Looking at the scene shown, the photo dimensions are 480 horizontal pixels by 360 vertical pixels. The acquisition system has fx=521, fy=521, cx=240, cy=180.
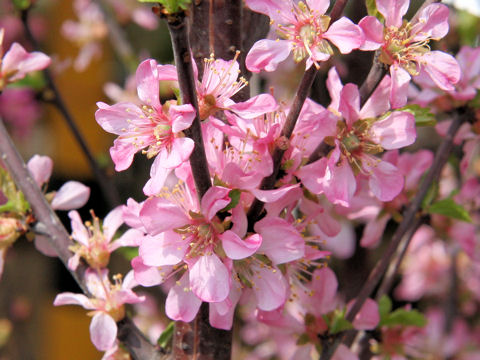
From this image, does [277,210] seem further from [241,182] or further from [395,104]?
[395,104]

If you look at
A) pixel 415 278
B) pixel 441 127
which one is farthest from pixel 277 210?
pixel 415 278

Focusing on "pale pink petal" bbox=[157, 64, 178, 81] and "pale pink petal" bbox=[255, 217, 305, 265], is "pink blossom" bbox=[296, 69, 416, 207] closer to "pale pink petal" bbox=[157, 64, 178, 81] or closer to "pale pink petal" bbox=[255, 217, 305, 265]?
"pale pink petal" bbox=[255, 217, 305, 265]

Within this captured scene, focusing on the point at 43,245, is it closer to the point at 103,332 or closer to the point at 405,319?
the point at 103,332

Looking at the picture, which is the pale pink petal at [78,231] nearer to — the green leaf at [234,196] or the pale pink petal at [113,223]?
the pale pink petal at [113,223]

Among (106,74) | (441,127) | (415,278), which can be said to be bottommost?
(415,278)

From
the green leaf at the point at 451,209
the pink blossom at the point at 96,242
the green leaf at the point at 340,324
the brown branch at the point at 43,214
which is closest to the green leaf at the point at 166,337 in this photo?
the brown branch at the point at 43,214

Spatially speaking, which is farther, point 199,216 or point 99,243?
point 99,243

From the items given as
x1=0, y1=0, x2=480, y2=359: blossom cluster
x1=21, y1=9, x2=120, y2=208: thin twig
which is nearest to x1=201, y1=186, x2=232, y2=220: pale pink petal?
x1=0, y1=0, x2=480, y2=359: blossom cluster

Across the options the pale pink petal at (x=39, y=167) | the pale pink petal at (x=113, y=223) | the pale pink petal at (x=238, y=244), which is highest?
the pale pink petal at (x=39, y=167)
